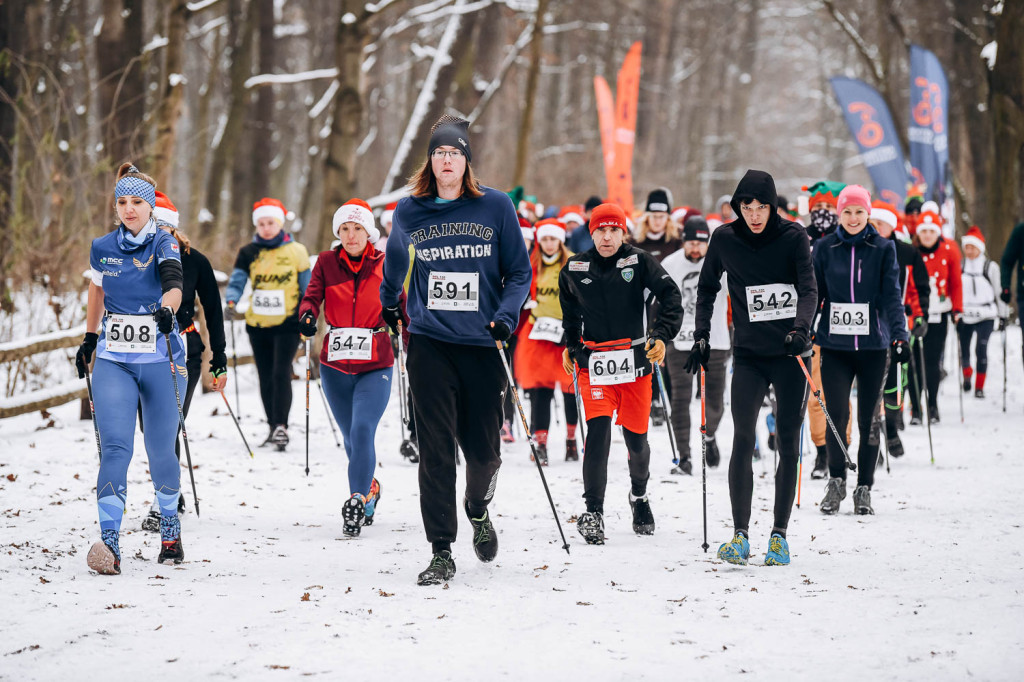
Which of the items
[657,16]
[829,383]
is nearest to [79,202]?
[829,383]

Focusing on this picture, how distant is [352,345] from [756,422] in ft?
8.32

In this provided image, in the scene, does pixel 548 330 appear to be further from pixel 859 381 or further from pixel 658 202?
pixel 859 381

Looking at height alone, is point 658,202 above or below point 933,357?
above

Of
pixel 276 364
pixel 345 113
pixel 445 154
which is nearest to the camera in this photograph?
pixel 445 154

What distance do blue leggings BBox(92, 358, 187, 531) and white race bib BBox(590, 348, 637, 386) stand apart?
244 cm

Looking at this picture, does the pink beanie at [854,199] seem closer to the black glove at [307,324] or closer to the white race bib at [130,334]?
the black glove at [307,324]

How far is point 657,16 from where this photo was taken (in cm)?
3378

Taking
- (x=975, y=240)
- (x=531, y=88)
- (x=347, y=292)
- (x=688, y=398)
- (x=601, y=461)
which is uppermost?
(x=531, y=88)

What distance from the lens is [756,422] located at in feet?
21.4

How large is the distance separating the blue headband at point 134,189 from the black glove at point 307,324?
1.67 m

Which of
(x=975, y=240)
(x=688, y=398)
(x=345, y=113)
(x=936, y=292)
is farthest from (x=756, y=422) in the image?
(x=345, y=113)

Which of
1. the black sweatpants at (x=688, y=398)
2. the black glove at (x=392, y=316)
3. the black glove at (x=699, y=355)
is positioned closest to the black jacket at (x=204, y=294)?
the black glove at (x=392, y=316)

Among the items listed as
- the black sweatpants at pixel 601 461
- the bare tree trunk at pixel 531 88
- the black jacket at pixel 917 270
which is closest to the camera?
the black sweatpants at pixel 601 461

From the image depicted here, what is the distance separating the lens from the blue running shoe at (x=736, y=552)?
638 cm
